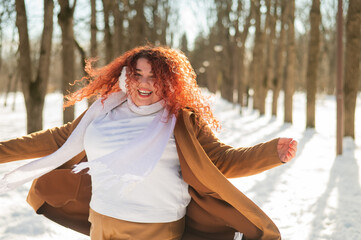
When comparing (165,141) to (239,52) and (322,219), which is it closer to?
(322,219)

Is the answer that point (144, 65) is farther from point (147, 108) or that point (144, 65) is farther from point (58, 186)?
point (58, 186)

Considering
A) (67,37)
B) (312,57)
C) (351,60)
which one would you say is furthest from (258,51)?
(67,37)

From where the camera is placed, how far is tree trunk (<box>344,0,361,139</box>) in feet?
23.3

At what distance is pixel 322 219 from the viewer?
3.59 meters

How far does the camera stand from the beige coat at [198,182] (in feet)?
6.37

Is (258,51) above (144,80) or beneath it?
above

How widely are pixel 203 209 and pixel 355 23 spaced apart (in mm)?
6396

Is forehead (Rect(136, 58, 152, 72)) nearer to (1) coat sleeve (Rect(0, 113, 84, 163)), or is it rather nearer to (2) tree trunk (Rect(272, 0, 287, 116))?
(1) coat sleeve (Rect(0, 113, 84, 163))

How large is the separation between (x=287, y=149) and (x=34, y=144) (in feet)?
4.91

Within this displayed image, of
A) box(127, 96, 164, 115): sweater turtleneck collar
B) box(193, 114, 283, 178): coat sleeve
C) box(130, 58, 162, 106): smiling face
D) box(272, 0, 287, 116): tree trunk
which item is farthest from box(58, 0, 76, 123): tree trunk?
box(272, 0, 287, 116): tree trunk

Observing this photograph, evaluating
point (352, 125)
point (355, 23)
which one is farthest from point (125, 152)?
point (352, 125)

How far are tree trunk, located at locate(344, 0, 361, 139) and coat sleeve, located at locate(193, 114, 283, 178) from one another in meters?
6.30

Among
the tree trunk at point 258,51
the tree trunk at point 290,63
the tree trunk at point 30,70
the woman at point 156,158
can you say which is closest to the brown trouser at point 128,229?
the woman at point 156,158

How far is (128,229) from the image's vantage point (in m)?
2.03
